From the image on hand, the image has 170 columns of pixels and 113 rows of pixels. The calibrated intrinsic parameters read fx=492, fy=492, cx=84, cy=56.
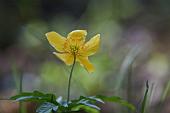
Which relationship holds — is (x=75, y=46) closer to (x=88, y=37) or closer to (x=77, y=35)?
(x=77, y=35)

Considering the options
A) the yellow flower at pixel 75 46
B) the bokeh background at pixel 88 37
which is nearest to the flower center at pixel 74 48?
the yellow flower at pixel 75 46

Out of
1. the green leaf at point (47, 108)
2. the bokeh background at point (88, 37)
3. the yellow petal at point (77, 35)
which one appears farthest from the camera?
the bokeh background at point (88, 37)

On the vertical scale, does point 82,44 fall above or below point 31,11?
below

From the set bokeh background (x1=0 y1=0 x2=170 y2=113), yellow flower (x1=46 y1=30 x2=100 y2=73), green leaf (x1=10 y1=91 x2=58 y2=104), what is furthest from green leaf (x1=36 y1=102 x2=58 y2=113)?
bokeh background (x1=0 y1=0 x2=170 y2=113)


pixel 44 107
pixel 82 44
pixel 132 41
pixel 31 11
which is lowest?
pixel 44 107

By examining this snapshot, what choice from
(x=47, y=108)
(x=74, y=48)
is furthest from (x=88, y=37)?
(x=47, y=108)

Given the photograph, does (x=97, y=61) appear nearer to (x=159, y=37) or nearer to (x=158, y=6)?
(x=159, y=37)

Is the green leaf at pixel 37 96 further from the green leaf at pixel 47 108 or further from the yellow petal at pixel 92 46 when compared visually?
the yellow petal at pixel 92 46

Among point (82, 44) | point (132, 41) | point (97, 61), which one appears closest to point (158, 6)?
point (132, 41)
